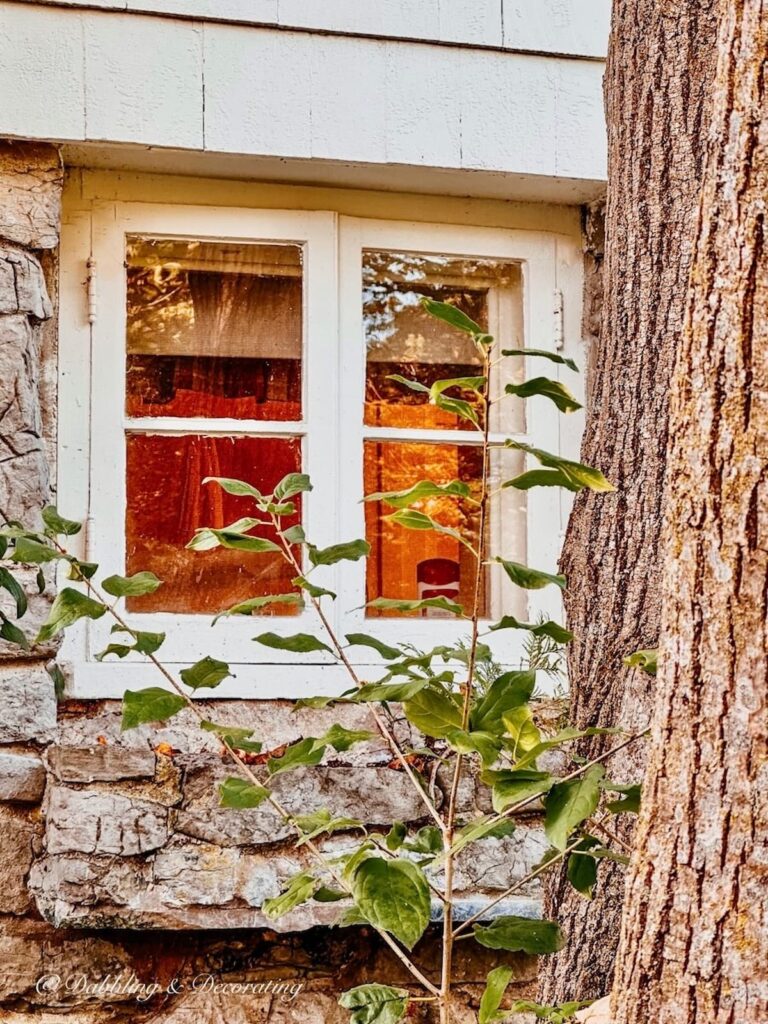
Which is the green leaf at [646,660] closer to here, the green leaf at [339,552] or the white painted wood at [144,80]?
the green leaf at [339,552]

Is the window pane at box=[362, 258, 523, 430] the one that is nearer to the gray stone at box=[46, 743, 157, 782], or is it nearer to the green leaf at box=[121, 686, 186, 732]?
the gray stone at box=[46, 743, 157, 782]

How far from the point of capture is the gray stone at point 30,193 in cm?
289

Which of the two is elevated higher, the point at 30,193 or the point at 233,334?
the point at 30,193

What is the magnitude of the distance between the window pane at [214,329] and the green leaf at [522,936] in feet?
6.20

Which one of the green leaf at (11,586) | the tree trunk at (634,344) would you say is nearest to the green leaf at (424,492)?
the green leaf at (11,586)

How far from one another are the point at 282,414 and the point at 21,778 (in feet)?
3.40

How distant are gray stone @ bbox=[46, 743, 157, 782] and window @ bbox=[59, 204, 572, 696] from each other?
180 mm

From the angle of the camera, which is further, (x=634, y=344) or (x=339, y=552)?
(x=634, y=344)

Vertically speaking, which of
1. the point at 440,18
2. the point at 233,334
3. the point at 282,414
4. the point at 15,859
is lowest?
the point at 15,859

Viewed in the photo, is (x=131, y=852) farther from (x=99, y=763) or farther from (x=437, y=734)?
(x=437, y=734)

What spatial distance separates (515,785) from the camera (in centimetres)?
127

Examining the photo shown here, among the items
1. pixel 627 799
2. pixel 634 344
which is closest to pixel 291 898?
pixel 627 799

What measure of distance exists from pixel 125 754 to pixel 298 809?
0.39 meters

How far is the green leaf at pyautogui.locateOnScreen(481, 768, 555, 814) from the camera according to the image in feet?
4.09
